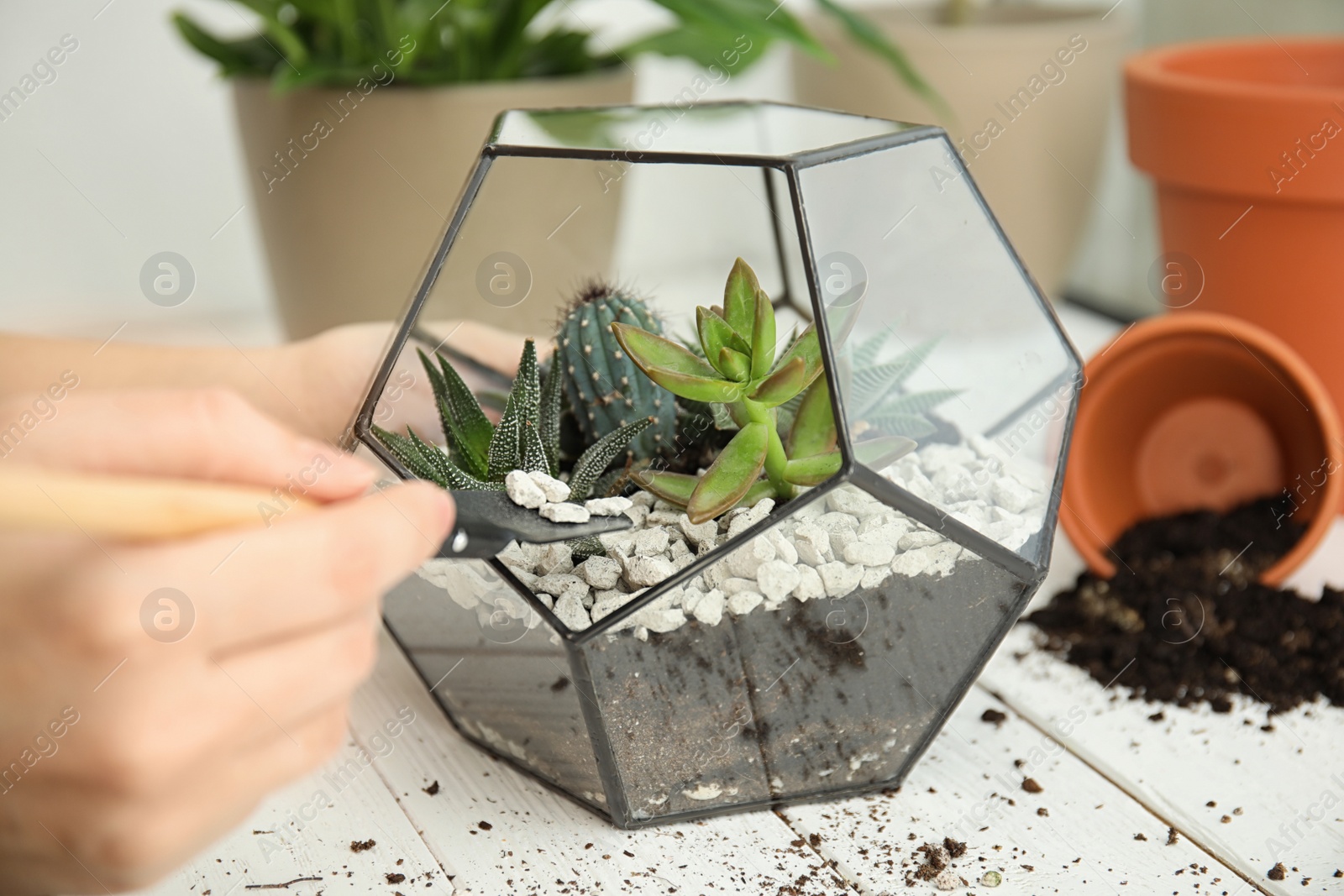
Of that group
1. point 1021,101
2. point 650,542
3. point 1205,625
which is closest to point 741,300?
point 650,542

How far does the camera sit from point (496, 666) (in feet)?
1.81

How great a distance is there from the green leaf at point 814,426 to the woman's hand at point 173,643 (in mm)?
201

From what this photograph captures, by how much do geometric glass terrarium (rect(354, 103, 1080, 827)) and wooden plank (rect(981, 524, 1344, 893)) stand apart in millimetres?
130

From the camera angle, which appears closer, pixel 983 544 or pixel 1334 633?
pixel 983 544

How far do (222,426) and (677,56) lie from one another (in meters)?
0.85

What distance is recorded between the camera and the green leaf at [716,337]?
0.53 meters

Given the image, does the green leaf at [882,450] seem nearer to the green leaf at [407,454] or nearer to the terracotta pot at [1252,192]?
the green leaf at [407,454]

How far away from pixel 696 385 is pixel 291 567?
0.23m

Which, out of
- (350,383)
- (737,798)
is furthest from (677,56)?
(737,798)

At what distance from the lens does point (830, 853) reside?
54 cm

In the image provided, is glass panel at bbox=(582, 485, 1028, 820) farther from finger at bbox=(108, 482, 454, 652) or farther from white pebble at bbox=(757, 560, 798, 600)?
finger at bbox=(108, 482, 454, 652)

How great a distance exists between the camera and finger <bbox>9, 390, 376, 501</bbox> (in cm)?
39

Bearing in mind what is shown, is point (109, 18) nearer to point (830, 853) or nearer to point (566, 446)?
point (566, 446)

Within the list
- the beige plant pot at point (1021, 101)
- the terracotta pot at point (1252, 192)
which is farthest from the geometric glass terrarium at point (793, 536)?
the beige plant pot at point (1021, 101)
